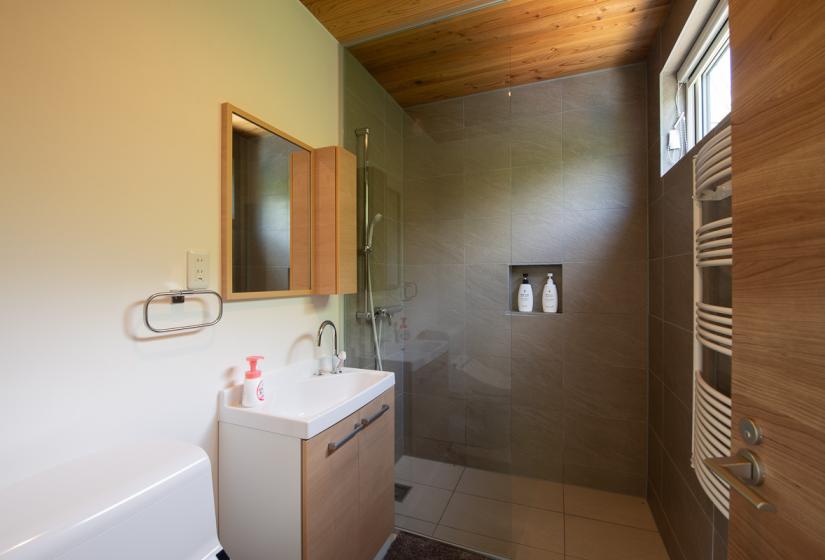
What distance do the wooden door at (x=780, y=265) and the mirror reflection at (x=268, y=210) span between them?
144 cm

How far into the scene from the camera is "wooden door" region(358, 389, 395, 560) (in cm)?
152

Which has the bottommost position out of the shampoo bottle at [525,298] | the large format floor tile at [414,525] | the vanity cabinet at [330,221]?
the large format floor tile at [414,525]

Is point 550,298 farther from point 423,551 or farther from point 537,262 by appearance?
point 423,551

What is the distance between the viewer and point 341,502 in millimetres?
1367

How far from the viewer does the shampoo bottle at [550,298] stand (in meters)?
2.33

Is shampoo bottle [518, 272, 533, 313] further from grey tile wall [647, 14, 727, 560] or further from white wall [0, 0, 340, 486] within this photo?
white wall [0, 0, 340, 486]

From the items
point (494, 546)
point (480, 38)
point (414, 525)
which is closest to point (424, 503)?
point (414, 525)

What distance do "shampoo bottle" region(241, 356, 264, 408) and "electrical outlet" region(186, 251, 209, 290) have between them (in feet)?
1.09

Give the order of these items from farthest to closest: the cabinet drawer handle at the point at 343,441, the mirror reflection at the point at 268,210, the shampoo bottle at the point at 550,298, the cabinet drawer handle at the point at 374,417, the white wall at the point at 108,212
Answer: the shampoo bottle at the point at 550,298, the cabinet drawer handle at the point at 374,417, the mirror reflection at the point at 268,210, the cabinet drawer handle at the point at 343,441, the white wall at the point at 108,212

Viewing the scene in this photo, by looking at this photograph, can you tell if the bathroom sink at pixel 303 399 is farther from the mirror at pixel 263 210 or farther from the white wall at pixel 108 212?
the mirror at pixel 263 210

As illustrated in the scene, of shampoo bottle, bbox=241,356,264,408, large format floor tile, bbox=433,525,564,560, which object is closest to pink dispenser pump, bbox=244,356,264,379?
shampoo bottle, bbox=241,356,264,408

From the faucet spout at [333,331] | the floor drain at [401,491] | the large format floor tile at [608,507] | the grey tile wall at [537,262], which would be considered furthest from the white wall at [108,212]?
the large format floor tile at [608,507]

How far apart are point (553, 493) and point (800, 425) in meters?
2.05

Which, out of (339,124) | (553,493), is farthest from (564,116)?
(553,493)
